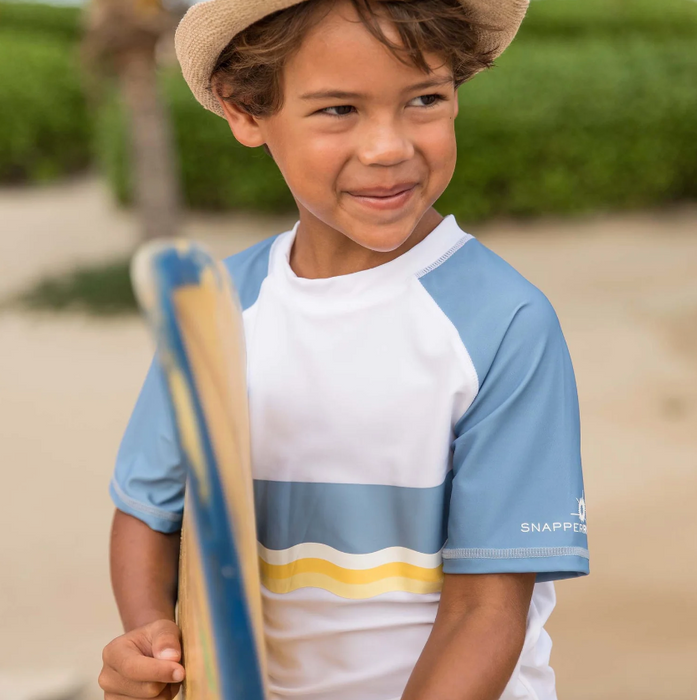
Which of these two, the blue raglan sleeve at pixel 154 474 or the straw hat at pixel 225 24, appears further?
the blue raglan sleeve at pixel 154 474

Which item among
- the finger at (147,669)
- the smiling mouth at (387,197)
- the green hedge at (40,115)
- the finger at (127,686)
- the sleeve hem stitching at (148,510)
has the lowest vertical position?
the finger at (127,686)

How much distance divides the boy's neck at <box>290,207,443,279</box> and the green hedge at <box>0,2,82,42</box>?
14158mm

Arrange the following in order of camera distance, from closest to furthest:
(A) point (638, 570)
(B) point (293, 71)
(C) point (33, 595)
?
1. (B) point (293, 71)
2. (A) point (638, 570)
3. (C) point (33, 595)

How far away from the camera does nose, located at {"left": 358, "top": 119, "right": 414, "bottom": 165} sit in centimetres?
123

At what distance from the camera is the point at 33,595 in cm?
385

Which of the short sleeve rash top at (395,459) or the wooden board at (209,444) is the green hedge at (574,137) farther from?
the wooden board at (209,444)

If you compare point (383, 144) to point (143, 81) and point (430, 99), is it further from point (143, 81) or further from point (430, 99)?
point (143, 81)

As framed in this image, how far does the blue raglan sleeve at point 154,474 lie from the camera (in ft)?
4.90

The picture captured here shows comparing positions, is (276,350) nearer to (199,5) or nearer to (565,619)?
(199,5)

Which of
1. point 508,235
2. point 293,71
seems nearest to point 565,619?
point 293,71

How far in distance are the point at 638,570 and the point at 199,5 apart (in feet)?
9.53

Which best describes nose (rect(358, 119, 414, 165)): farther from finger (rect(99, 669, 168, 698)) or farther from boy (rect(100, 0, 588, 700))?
finger (rect(99, 669, 168, 698))

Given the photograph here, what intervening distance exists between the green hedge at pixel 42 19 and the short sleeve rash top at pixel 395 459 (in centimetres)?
1429

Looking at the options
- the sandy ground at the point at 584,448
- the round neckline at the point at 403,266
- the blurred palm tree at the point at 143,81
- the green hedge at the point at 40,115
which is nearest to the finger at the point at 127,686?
the round neckline at the point at 403,266
